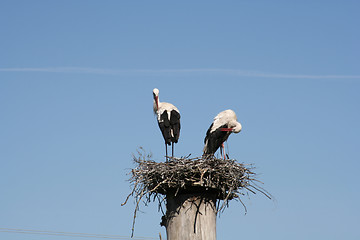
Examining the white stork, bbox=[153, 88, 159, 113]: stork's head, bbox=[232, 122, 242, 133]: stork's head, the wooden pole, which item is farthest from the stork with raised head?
the wooden pole

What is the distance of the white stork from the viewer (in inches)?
392

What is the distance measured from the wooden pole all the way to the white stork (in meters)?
5.16

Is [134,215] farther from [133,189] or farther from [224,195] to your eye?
[224,195]

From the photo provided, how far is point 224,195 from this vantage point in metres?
5.34

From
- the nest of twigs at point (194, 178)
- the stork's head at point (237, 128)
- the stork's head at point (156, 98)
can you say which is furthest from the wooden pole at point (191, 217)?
the stork's head at point (156, 98)

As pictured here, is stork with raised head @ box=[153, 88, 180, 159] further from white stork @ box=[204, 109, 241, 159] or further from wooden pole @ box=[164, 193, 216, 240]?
wooden pole @ box=[164, 193, 216, 240]

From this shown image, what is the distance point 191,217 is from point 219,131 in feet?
18.0

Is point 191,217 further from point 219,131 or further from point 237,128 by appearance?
point 219,131

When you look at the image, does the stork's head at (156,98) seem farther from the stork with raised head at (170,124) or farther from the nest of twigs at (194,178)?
the nest of twigs at (194,178)

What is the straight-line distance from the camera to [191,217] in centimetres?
455

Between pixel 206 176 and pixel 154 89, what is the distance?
564 centimetres

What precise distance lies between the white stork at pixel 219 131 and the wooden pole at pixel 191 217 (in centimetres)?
516

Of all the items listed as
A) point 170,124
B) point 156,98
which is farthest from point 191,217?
point 156,98

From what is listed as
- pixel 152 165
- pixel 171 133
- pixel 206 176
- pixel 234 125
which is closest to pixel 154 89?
pixel 171 133
